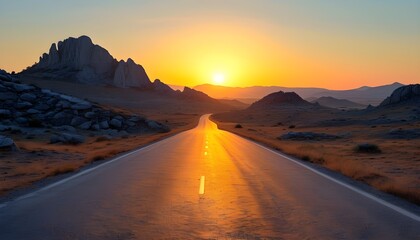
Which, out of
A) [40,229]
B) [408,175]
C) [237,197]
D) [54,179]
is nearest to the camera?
[40,229]

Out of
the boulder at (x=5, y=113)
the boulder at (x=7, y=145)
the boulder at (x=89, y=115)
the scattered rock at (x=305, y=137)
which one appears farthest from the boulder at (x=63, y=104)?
the boulder at (x=7, y=145)

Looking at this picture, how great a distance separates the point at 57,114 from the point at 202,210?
182ft

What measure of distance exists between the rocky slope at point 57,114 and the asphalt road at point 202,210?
40.8m

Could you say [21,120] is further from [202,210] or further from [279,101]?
[279,101]

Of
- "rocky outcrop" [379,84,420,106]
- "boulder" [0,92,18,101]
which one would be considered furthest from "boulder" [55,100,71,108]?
"rocky outcrop" [379,84,420,106]

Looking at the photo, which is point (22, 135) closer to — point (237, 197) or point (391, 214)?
point (237, 197)

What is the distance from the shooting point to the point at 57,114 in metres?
61.7

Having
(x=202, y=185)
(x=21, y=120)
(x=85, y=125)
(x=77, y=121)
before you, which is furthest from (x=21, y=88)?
(x=202, y=185)

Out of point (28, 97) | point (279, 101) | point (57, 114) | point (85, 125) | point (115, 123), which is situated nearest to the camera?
point (85, 125)

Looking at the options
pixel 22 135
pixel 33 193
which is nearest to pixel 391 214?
pixel 33 193

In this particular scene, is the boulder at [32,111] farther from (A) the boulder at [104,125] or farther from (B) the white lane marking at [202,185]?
(B) the white lane marking at [202,185]

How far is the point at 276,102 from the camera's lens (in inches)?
7195

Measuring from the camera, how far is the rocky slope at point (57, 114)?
5538 centimetres

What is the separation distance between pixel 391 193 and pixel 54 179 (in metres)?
10.2
